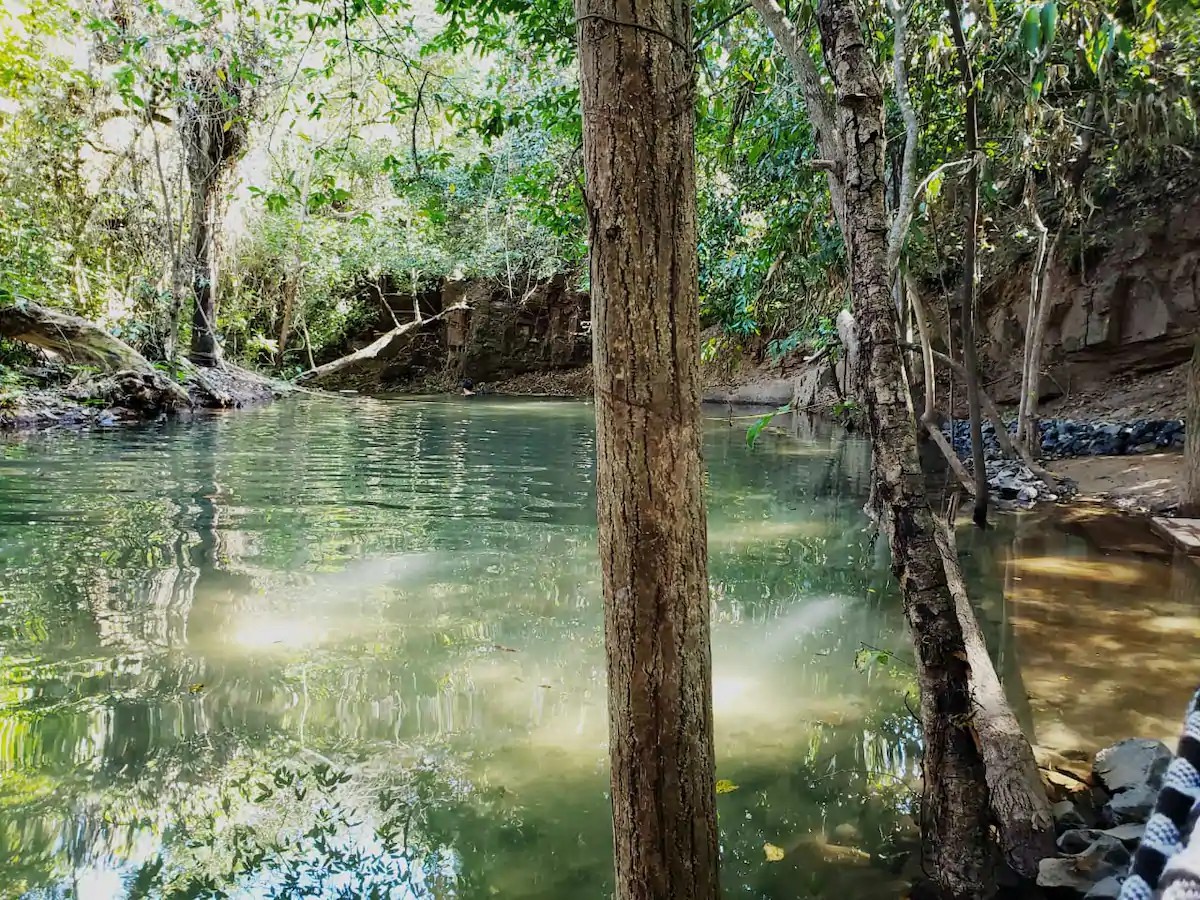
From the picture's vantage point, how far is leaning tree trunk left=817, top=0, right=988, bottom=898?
241 centimetres

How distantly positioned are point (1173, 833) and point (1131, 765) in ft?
8.03

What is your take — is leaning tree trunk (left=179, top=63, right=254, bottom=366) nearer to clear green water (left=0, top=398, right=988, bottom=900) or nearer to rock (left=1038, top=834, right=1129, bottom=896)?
clear green water (left=0, top=398, right=988, bottom=900)

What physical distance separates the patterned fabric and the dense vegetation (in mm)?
1527

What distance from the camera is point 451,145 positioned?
15320 millimetres

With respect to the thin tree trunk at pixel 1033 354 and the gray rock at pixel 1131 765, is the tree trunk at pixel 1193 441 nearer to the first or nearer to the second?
the thin tree trunk at pixel 1033 354

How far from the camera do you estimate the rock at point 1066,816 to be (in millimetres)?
2623

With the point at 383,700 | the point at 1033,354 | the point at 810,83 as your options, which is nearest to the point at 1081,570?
the point at 1033,354

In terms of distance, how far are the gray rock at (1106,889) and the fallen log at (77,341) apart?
13.9m

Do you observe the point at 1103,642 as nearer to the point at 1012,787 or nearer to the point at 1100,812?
the point at 1100,812

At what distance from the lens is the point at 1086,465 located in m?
9.98

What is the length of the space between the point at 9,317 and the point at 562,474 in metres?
8.55

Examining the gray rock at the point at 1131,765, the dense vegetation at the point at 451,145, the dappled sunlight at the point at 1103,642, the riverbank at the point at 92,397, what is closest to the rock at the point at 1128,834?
the gray rock at the point at 1131,765

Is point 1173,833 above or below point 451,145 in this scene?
below

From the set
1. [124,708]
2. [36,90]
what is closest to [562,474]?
[124,708]
